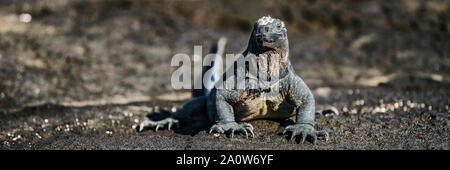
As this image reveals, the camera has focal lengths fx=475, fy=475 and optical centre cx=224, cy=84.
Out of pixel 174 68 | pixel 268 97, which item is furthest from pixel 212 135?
pixel 174 68

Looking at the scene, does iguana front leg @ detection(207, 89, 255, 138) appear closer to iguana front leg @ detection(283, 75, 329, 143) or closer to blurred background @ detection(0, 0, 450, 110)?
iguana front leg @ detection(283, 75, 329, 143)

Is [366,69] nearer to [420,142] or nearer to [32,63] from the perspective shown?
[420,142]

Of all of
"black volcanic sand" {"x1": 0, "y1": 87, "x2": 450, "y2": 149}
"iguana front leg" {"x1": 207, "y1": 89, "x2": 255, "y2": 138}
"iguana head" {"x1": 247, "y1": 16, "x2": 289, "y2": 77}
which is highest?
"iguana head" {"x1": 247, "y1": 16, "x2": 289, "y2": 77}

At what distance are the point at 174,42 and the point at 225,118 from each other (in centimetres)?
520

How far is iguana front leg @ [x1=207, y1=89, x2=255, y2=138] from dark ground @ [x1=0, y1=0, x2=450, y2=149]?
0.11 metres

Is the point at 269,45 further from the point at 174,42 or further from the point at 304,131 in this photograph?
the point at 174,42

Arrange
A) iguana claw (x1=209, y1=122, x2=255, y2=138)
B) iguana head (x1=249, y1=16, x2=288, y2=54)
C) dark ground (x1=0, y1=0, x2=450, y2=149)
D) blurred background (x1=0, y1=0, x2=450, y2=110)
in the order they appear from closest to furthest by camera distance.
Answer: iguana head (x1=249, y1=16, x2=288, y2=54)
iguana claw (x1=209, y1=122, x2=255, y2=138)
dark ground (x1=0, y1=0, x2=450, y2=149)
blurred background (x1=0, y1=0, x2=450, y2=110)

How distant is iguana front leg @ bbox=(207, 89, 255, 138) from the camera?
4.07 m

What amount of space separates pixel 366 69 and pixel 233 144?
5.43 m

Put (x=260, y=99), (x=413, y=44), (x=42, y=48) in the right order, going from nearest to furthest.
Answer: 1. (x=260, y=99)
2. (x=42, y=48)
3. (x=413, y=44)

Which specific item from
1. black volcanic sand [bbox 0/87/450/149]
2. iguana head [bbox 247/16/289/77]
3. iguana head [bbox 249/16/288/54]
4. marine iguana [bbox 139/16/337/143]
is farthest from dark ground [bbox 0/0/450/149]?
iguana head [bbox 249/16/288/54]

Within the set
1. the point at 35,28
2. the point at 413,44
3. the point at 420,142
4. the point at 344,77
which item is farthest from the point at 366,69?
the point at 35,28

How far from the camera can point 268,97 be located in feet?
14.0
